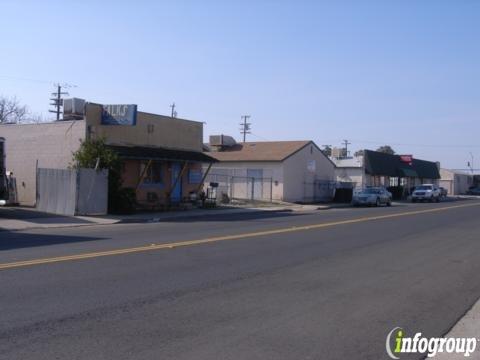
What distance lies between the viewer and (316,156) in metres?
48.7

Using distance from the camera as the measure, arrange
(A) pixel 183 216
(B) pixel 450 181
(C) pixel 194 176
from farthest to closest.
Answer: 1. (B) pixel 450 181
2. (C) pixel 194 176
3. (A) pixel 183 216

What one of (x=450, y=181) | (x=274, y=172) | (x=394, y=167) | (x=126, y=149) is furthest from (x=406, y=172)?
(x=126, y=149)

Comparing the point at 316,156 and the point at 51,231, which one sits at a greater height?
the point at 316,156

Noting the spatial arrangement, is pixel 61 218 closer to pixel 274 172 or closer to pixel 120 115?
pixel 120 115

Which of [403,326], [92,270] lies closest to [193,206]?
[92,270]

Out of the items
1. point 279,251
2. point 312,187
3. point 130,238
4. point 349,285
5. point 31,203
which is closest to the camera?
point 349,285

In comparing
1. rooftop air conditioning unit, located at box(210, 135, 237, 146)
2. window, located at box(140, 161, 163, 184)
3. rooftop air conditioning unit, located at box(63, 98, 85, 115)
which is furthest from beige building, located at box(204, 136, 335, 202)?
rooftop air conditioning unit, located at box(63, 98, 85, 115)

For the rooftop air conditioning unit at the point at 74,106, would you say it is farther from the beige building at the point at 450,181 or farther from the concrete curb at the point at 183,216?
the beige building at the point at 450,181

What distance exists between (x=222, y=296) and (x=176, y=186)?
24004mm

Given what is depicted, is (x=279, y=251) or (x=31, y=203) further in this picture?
(x=31, y=203)

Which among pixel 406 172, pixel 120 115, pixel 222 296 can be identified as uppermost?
pixel 120 115

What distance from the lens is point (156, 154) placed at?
29656 millimetres

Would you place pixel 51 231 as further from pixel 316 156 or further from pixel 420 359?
pixel 316 156

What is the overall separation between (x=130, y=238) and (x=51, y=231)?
3.72 meters
